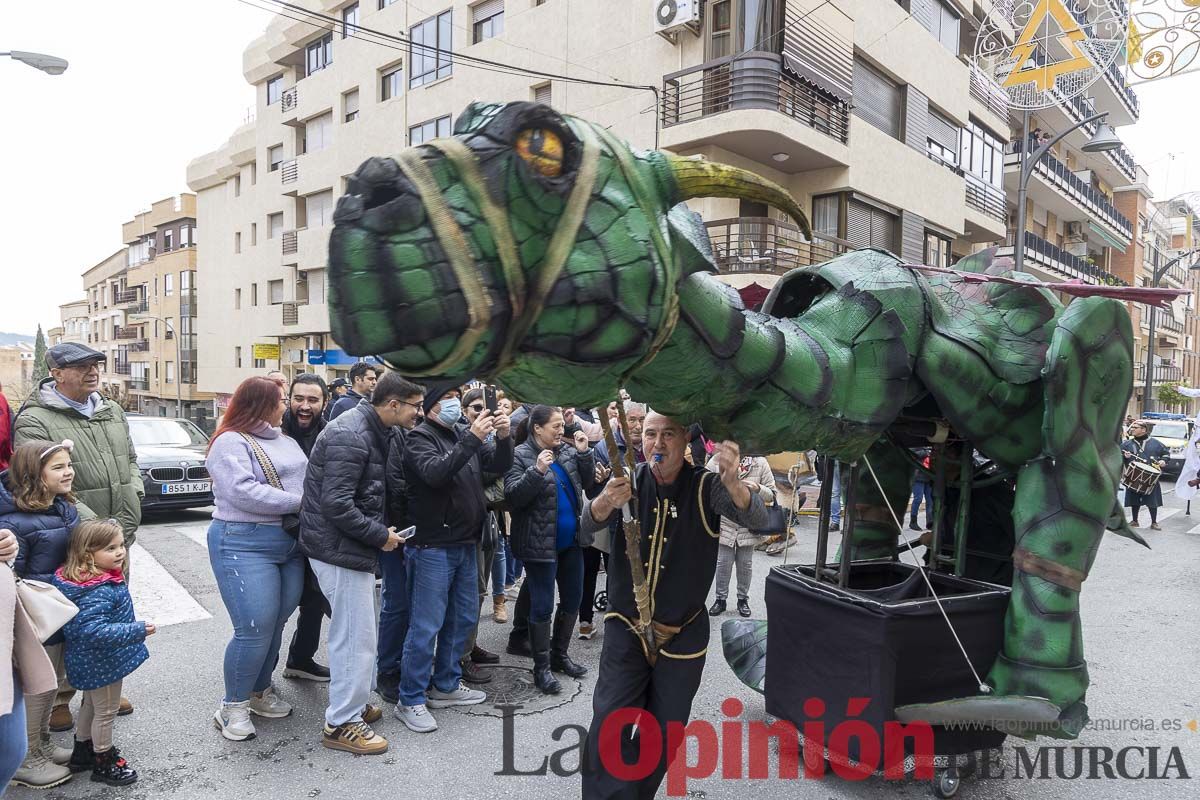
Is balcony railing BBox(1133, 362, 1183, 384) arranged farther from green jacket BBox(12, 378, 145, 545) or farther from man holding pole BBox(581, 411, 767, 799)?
green jacket BBox(12, 378, 145, 545)

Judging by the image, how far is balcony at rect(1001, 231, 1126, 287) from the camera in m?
22.7

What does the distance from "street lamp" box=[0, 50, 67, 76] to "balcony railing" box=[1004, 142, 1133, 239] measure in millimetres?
21771

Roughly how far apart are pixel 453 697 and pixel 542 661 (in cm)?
57

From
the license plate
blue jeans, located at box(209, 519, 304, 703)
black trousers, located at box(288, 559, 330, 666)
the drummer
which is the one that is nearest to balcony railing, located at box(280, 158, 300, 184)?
the license plate

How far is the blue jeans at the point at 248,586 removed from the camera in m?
3.95

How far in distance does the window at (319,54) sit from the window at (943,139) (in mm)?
16576

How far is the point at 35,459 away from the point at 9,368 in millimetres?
63631

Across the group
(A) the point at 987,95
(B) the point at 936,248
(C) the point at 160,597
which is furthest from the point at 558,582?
(A) the point at 987,95

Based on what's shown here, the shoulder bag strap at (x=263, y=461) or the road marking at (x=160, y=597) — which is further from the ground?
the shoulder bag strap at (x=263, y=461)

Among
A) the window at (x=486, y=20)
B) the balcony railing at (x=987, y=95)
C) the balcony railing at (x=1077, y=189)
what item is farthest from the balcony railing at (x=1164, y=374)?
the window at (x=486, y=20)

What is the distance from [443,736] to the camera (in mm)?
4102

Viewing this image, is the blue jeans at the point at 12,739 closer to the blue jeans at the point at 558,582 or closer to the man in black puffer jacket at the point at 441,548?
the man in black puffer jacket at the point at 441,548

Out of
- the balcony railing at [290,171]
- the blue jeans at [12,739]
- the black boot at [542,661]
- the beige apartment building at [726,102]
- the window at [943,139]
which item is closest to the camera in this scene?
the blue jeans at [12,739]

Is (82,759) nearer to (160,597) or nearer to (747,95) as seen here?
(160,597)
